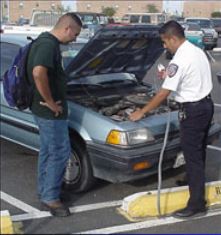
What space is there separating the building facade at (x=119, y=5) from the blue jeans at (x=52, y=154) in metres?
92.0

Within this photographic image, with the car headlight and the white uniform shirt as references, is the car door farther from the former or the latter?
the white uniform shirt

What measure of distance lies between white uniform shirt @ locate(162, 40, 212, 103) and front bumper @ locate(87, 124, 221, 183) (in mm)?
660

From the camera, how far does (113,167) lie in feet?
15.5

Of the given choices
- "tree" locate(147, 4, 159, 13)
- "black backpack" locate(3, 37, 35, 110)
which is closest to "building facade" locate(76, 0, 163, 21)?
"tree" locate(147, 4, 159, 13)

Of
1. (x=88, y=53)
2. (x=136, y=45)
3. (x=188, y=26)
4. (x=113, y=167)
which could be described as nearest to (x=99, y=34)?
(x=88, y=53)

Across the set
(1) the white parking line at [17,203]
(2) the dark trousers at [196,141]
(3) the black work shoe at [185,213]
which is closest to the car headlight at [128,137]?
(2) the dark trousers at [196,141]

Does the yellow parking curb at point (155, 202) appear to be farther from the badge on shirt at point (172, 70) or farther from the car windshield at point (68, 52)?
the car windshield at point (68, 52)

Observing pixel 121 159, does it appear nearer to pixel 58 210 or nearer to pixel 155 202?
pixel 155 202

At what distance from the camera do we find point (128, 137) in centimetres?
474

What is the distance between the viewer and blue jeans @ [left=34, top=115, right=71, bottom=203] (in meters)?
4.36

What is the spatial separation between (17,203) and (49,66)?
1.55 metres

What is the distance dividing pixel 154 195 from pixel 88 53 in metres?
1.62

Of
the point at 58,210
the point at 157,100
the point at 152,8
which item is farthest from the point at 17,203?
the point at 152,8

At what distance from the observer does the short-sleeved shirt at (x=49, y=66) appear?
4105mm
